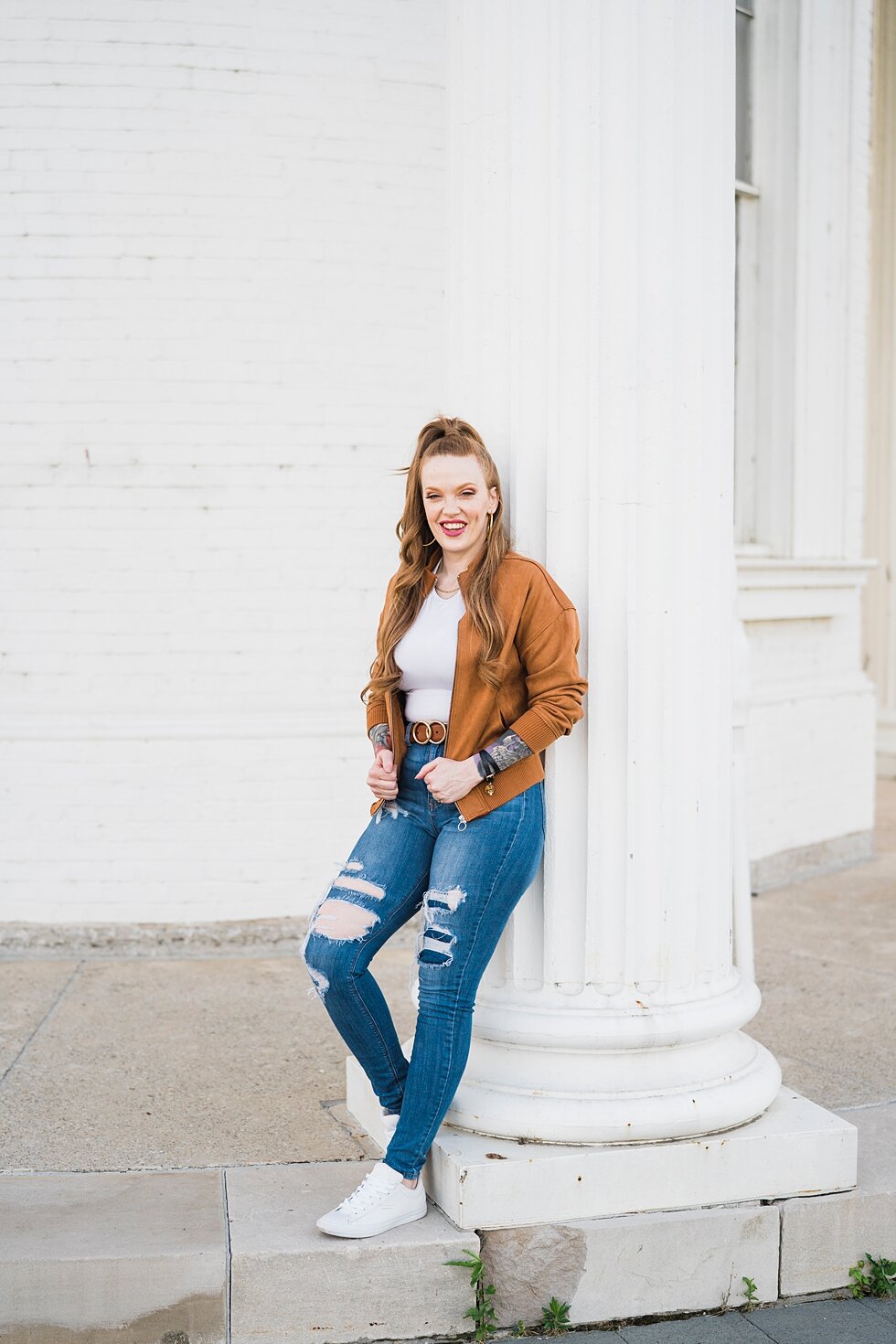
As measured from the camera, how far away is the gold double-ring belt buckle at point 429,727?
321 cm

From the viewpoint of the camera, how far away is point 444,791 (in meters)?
3.08

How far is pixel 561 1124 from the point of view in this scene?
3217 millimetres

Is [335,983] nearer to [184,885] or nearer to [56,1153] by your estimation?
[56,1153]

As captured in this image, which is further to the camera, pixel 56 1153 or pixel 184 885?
pixel 184 885

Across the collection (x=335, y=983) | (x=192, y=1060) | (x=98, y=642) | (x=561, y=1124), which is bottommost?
(x=192, y=1060)

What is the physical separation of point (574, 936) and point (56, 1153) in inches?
57.2

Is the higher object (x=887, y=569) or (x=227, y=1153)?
(x=887, y=569)

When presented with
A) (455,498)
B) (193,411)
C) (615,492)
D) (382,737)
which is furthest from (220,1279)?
(193,411)

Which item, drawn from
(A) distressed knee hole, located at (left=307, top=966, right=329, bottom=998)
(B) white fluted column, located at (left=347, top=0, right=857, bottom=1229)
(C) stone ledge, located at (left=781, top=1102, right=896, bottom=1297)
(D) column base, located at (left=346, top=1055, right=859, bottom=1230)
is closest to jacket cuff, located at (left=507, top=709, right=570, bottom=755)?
(B) white fluted column, located at (left=347, top=0, right=857, bottom=1229)

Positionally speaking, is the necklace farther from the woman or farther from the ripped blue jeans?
the ripped blue jeans

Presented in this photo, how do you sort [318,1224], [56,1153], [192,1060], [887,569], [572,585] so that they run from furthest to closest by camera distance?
[887,569] < [192,1060] < [56,1153] < [572,585] < [318,1224]

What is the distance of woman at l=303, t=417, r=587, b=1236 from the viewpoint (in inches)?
122

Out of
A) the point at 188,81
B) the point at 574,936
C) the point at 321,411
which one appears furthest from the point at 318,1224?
the point at 188,81

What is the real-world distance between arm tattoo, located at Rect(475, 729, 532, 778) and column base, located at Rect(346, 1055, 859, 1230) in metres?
0.87
